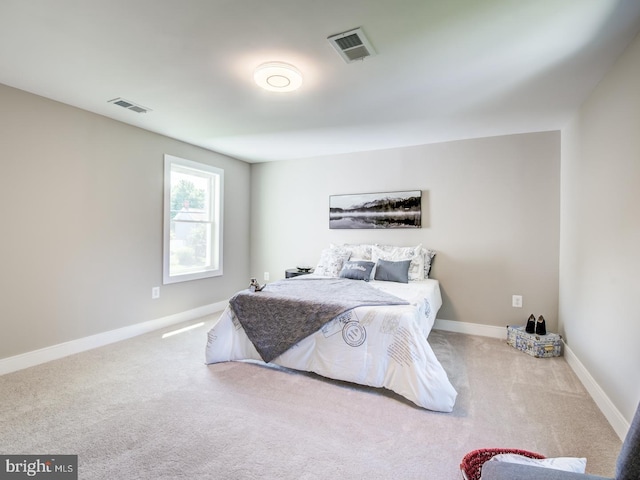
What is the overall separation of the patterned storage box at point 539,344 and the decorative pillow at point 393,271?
1.25m

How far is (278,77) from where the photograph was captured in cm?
229

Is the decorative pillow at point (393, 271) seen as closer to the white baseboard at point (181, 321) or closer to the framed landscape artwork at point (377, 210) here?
the framed landscape artwork at point (377, 210)

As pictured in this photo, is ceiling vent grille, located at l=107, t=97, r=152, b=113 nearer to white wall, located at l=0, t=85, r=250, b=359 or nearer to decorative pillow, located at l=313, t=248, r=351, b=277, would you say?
white wall, located at l=0, t=85, r=250, b=359

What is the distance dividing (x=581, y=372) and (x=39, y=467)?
3.65 metres

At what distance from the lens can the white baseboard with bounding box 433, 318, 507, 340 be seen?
3.68 metres

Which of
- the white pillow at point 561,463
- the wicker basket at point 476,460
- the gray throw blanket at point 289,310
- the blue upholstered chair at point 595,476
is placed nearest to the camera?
the blue upholstered chair at point 595,476

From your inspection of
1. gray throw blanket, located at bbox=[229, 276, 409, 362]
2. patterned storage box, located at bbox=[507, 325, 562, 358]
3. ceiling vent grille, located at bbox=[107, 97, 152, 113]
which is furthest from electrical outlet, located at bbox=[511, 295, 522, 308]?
ceiling vent grille, located at bbox=[107, 97, 152, 113]

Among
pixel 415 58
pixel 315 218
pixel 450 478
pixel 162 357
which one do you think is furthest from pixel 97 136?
pixel 450 478

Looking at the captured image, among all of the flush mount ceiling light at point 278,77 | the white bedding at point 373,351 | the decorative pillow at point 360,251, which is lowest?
the white bedding at point 373,351

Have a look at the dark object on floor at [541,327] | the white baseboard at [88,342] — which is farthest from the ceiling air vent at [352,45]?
the white baseboard at [88,342]

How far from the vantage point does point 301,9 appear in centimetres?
166

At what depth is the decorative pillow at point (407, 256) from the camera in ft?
12.3

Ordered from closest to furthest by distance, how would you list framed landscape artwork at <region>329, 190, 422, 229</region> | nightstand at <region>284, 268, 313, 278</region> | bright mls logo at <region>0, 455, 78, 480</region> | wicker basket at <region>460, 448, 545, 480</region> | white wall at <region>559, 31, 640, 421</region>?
wicker basket at <region>460, 448, 545, 480</region>
bright mls logo at <region>0, 455, 78, 480</region>
white wall at <region>559, 31, 640, 421</region>
framed landscape artwork at <region>329, 190, 422, 229</region>
nightstand at <region>284, 268, 313, 278</region>

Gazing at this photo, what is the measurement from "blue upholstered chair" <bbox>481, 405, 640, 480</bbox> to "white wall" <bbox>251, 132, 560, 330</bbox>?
3037 millimetres
